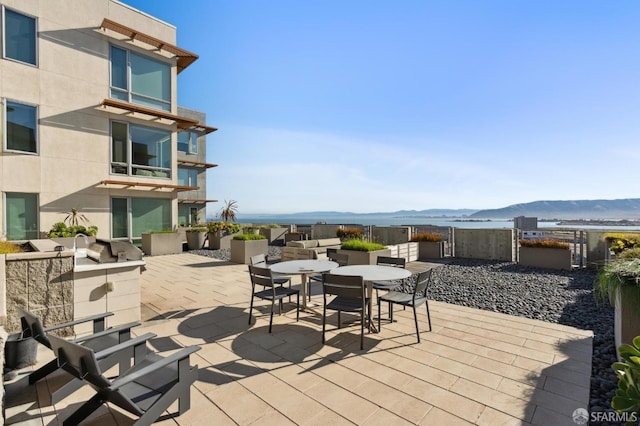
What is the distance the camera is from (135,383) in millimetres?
2301

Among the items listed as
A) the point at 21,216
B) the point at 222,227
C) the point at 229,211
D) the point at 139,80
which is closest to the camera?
the point at 21,216

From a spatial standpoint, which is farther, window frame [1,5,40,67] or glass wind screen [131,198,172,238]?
glass wind screen [131,198,172,238]

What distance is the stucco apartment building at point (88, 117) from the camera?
9.52 metres

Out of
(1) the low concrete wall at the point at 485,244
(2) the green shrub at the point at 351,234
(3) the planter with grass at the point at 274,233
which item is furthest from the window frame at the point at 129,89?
(1) the low concrete wall at the point at 485,244

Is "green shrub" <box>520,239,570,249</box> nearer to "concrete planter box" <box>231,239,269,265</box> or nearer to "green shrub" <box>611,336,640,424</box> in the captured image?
"concrete planter box" <box>231,239,269,265</box>

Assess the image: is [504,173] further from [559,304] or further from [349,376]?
[349,376]

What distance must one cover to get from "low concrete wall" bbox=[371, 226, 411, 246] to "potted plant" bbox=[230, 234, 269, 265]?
545cm

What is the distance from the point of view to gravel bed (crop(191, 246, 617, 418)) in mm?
3059

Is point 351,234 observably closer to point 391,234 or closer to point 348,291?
point 391,234

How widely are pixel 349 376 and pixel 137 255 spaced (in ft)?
15.7

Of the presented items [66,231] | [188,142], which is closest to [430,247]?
[66,231]

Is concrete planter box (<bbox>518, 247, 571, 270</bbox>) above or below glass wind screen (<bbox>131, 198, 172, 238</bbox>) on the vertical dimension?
below

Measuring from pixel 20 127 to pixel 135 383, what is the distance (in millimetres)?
11852

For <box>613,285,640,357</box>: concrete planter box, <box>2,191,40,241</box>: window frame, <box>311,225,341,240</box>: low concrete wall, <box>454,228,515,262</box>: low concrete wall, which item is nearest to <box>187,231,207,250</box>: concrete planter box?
<box>2,191,40,241</box>: window frame
